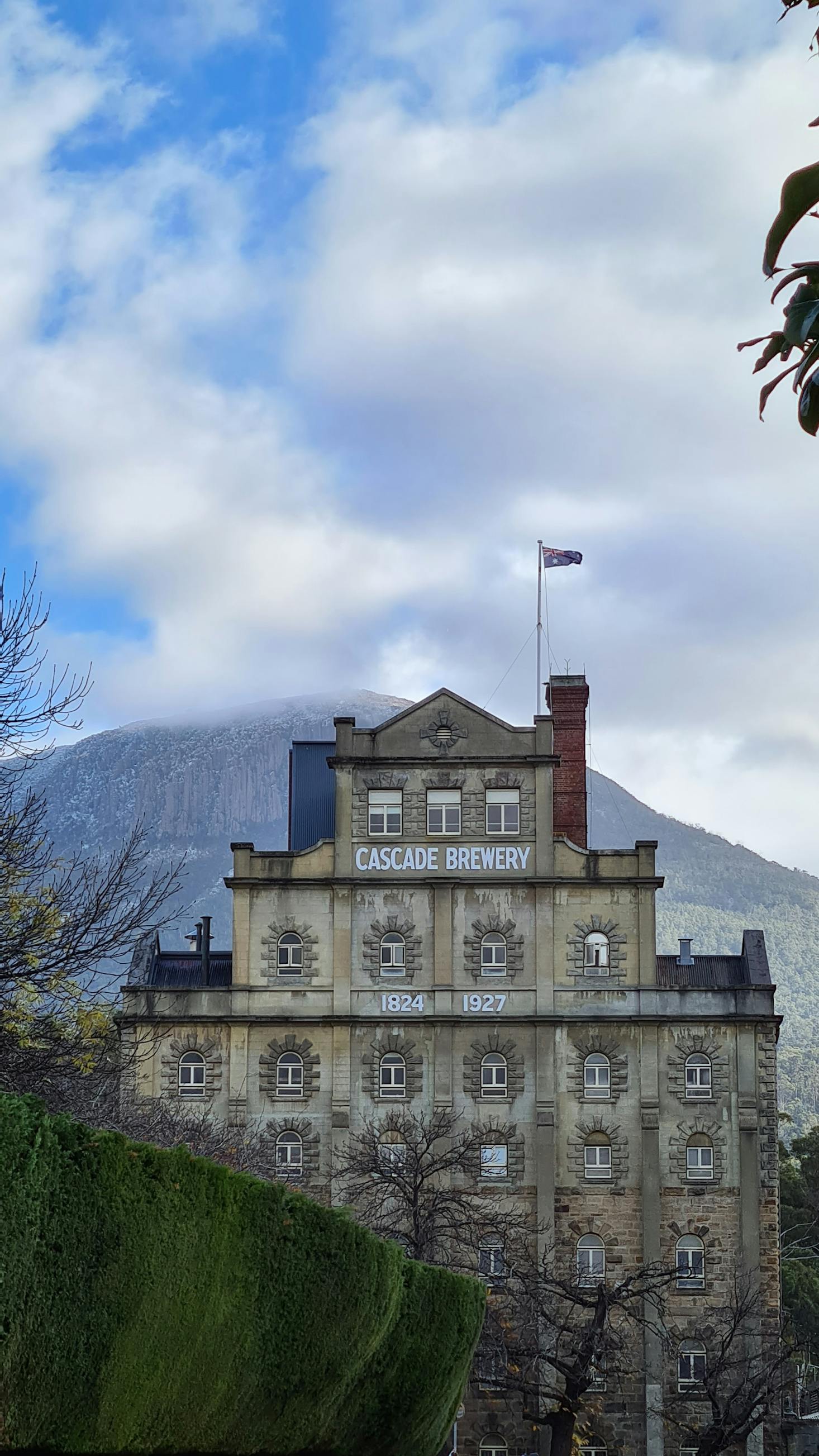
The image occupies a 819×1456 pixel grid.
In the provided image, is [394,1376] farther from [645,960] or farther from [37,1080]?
[645,960]

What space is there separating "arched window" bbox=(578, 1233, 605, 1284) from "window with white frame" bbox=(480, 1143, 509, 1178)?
302cm

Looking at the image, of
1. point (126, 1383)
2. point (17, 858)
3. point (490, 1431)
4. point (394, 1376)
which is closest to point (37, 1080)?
point (17, 858)

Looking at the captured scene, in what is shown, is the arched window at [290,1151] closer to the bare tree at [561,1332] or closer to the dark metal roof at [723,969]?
the bare tree at [561,1332]

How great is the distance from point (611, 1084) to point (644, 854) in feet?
23.1

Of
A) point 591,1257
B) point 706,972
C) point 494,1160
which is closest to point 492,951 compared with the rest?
point 494,1160

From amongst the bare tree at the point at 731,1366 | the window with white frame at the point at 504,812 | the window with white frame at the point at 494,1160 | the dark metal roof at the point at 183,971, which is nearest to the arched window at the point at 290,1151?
the window with white frame at the point at 494,1160

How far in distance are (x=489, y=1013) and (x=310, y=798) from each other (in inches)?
425

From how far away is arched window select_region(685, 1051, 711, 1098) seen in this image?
57062 millimetres

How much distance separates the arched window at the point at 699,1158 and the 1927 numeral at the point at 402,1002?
29.5ft

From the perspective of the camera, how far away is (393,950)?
191 feet

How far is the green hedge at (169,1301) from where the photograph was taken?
1577 cm

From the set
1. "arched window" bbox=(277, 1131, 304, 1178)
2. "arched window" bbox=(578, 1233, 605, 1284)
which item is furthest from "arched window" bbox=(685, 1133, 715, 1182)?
"arched window" bbox=(277, 1131, 304, 1178)

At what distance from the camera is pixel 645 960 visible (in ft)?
188

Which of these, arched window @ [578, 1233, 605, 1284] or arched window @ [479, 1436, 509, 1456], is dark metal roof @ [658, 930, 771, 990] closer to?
arched window @ [578, 1233, 605, 1284]
